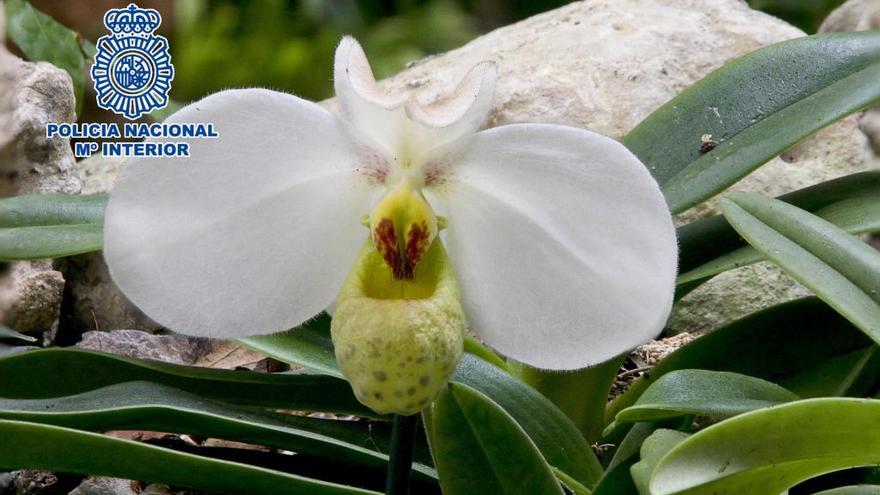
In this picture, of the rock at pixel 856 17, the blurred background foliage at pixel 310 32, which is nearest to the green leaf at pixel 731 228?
the rock at pixel 856 17

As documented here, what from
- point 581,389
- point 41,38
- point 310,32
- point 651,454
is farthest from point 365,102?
point 310,32

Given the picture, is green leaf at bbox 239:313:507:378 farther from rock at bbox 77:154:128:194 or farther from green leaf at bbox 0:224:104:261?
rock at bbox 77:154:128:194

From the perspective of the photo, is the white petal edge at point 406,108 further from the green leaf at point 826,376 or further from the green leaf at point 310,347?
the green leaf at point 826,376

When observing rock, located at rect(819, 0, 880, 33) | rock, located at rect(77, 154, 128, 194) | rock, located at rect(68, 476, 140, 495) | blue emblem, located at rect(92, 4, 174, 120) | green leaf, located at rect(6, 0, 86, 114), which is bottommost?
Answer: rock, located at rect(68, 476, 140, 495)

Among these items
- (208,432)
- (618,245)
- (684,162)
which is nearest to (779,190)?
(684,162)

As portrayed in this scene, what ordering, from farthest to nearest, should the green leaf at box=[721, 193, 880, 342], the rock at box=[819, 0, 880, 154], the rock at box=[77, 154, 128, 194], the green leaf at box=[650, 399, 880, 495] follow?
the rock at box=[819, 0, 880, 154] < the rock at box=[77, 154, 128, 194] < the green leaf at box=[721, 193, 880, 342] < the green leaf at box=[650, 399, 880, 495]

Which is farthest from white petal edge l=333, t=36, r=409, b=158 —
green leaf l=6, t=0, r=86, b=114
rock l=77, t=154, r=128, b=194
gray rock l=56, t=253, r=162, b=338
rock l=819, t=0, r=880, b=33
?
rock l=819, t=0, r=880, b=33

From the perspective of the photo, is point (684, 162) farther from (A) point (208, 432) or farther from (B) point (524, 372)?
(A) point (208, 432)

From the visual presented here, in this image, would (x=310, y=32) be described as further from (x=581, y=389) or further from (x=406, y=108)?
(x=406, y=108)

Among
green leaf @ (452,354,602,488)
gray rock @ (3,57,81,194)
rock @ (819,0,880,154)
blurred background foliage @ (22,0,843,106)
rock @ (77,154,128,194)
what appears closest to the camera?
green leaf @ (452,354,602,488)
